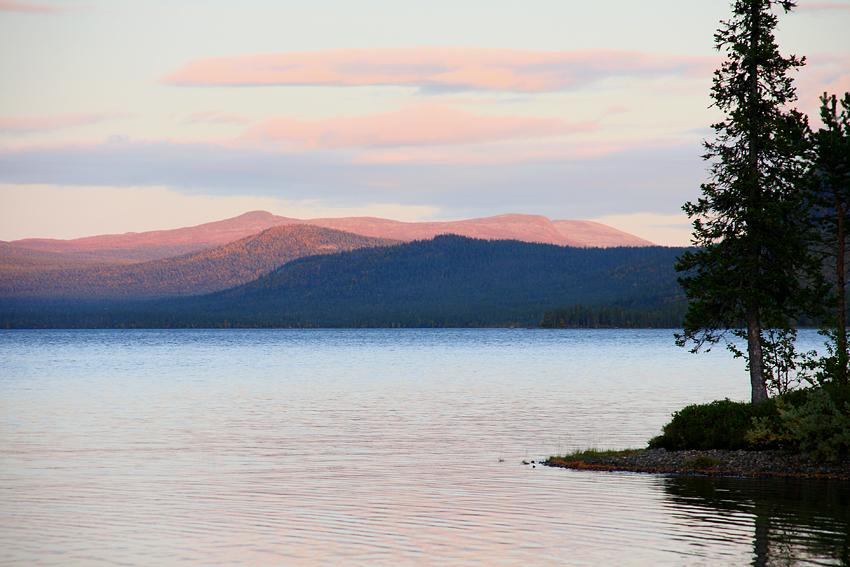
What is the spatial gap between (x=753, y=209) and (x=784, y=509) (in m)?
14.1

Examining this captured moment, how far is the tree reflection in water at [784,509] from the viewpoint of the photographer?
18.1 meters

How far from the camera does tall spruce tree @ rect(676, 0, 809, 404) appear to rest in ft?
111

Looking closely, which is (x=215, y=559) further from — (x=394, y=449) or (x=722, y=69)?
(x=722, y=69)

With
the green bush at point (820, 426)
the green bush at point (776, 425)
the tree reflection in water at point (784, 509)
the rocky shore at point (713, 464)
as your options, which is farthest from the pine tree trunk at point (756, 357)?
the tree reflection in water at point (784, 509)

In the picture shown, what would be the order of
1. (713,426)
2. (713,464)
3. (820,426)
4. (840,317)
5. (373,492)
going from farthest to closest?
(840,317) → (713,426) → (713,464) → (820,426) → (373,492)

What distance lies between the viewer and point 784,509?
22438 millimetres

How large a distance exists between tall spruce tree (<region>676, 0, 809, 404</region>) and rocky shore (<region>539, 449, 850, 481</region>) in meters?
5.08

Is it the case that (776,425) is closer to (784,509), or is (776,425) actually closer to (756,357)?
(756,357)

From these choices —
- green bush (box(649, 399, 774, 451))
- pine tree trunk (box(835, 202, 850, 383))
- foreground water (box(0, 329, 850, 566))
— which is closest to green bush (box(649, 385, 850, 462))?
green bush (box(649, 399, 774, 451))

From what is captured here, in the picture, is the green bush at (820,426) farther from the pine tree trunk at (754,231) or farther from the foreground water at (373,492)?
the pine tree trunk at (754,231)

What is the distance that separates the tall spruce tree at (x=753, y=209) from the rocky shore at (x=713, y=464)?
200 inches

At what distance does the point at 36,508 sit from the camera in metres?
23.4

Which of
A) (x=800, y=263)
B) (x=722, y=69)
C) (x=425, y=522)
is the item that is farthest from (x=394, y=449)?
(x=722, y=69)

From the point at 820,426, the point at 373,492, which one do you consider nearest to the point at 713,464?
the point at 820,426
